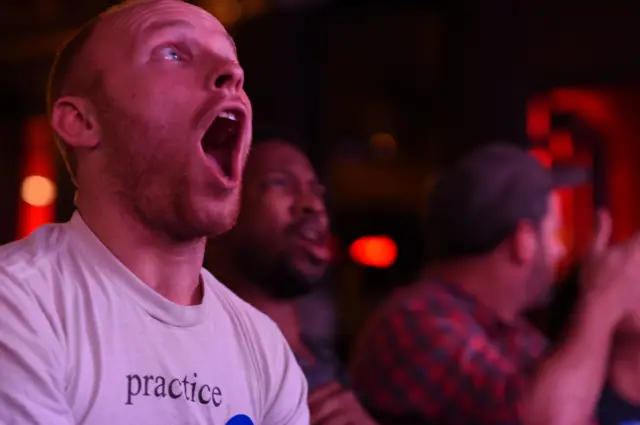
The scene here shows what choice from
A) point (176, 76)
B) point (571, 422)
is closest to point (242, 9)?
point (571, 422)

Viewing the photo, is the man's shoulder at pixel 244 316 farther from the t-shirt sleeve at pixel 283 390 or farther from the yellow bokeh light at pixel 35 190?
the yellow bokeh light at pixel 35 190

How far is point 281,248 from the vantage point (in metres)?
1.25

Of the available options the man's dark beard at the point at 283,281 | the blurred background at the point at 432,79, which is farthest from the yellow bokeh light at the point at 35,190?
the man's dark beard at the point at 283,281

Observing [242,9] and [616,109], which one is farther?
[616,109]

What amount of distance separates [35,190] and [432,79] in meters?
1.94

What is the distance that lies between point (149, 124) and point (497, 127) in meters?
2.44

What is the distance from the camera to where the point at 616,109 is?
3.44 metres

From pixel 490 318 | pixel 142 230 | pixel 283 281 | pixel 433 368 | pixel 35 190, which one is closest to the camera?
pixel 142 230

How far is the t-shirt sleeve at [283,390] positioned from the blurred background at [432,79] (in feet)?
5.11

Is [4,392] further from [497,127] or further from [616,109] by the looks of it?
[616,109]

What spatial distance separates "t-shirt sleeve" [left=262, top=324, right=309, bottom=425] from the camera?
2.66 ft

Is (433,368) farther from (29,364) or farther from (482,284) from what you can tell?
(29,364)

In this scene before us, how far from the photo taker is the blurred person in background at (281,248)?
1.23 metres

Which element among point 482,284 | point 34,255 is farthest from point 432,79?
point 34,255
